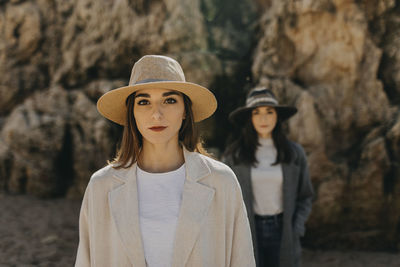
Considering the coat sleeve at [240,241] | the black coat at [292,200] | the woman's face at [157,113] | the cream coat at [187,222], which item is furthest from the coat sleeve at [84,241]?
the black coat at [292,200]

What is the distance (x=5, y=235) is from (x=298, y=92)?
567 centimetres

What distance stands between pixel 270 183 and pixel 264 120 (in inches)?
24.5

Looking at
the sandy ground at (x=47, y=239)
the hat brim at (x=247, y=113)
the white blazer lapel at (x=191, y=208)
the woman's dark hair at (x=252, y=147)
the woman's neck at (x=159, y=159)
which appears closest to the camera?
the white blazer lapel at (x=191, y=208)

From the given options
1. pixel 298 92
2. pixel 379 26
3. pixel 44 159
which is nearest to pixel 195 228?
pixel 298 92

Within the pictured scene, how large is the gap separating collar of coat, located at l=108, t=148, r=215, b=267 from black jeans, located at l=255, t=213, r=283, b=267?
1536mm

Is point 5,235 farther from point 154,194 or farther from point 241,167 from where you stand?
point 154,194

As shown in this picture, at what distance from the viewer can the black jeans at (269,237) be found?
9.66 ft

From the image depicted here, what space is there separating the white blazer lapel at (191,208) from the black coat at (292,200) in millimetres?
1440

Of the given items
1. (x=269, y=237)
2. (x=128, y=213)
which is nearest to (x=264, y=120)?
(x=269, y=237)

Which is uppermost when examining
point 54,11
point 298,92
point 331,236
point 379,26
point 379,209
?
point 54,11

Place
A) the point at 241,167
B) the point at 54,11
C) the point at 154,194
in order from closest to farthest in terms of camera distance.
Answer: the point at 154,194, the point at 241,167, the point at 54,11

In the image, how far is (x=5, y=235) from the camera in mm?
5633

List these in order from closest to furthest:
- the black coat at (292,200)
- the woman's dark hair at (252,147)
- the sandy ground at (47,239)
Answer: the black coat at (292,200)
the woman's dark hair at (252,147)
the sandy ground at (47,239)

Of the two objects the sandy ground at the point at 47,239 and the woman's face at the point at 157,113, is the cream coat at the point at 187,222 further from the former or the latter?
the sandy ground at the point at 47,239
